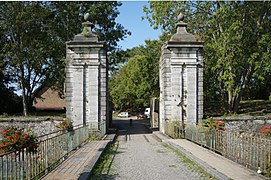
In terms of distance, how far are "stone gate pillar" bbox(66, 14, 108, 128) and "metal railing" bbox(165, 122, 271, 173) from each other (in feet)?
19.0

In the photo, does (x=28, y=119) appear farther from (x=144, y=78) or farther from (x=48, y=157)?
(x=144, y=78)

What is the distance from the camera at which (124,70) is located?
5419 cm

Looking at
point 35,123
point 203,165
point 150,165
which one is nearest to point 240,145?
point 203,165

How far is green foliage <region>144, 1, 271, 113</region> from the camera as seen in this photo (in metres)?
21.9

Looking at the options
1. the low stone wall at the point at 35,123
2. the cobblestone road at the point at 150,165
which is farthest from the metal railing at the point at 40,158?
the low stone wall at the point at 35,123

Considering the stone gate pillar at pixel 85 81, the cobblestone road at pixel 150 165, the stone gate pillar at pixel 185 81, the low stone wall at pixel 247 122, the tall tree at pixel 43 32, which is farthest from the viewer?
the tall tree at pixel 43 32

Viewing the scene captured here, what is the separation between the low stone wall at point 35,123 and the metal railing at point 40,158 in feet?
20.4

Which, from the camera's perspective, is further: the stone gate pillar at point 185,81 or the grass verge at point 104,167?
the stone gate pillar at point 185,81

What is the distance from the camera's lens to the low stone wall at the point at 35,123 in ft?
62.8

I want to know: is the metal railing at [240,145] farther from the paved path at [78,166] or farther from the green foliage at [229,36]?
the green foliage at [229,36]

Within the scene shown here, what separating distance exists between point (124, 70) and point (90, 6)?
2677 cm

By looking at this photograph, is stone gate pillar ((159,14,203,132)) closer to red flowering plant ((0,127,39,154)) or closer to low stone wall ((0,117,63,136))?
low stone wall ((0,117,63,136))

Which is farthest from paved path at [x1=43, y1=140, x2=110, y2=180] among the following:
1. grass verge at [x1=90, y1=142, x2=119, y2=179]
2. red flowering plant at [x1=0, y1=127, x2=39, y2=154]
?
red flowering plant at [x1=0, y1=127, x2=39, y2=154]

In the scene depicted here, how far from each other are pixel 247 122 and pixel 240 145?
10.3m
